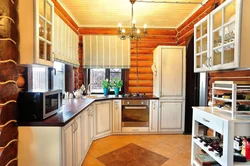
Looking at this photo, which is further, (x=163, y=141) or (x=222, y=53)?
(x=163, y=141)

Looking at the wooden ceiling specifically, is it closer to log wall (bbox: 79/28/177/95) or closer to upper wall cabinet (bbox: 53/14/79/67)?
log wall (bbox: 79/28/177/95)

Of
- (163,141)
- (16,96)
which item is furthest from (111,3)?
(163,141)

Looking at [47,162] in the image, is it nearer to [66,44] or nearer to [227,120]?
[227,120]

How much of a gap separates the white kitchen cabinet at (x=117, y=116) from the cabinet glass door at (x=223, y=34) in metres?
2.27

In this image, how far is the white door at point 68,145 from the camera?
5.43 feet

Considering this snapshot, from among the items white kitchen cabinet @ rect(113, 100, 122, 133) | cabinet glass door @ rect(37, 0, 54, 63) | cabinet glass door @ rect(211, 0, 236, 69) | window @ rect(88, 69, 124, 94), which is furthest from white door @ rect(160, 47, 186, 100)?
cabinet glass door @ rect(37, 0, 54, 63)

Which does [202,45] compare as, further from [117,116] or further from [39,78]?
[39,78]

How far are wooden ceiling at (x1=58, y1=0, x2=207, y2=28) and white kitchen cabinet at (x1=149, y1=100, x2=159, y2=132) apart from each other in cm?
200

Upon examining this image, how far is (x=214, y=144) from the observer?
1.97 metres

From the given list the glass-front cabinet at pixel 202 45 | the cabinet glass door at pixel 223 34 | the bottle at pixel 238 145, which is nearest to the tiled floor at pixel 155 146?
the bottle at pixel 238 145

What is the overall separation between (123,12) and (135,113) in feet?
7.51

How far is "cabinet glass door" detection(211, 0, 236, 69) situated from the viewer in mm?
1722

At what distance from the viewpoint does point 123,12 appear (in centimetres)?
349

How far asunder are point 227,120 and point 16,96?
6.78 ft
